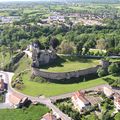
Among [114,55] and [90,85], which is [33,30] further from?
[90,85]

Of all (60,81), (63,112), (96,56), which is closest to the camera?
(63,112)

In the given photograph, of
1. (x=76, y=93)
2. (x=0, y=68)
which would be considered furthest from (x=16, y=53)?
(x=76, y=93)

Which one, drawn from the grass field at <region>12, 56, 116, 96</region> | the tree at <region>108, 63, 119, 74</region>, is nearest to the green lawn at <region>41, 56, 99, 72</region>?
the grass field at <region>12, 56, 116, 96</region>

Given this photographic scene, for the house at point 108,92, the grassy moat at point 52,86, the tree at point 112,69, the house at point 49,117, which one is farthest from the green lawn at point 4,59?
the house at point 49,117

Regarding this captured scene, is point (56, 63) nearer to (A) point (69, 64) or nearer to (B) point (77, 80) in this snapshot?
(A) point (69, 64)

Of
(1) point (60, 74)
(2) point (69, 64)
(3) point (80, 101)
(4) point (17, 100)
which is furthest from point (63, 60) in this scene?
(3) point (80, 101)

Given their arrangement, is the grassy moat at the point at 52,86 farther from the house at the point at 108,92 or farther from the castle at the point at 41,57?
the house at the point at 108,92
